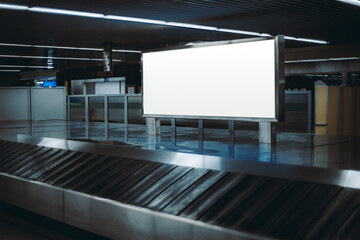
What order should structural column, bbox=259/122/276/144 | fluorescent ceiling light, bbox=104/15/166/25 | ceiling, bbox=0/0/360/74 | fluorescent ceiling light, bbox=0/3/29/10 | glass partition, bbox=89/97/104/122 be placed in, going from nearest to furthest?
structural column, bbox=259/122/276/144, fluorescent ceiling light, bbox=0/3/29/10, ceiling, bbox=0/0/360/74, fluorescent ceiling light, bbox=104/15/166/25, glass partition, bbox=89/97/104/122

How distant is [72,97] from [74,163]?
754 centimetres

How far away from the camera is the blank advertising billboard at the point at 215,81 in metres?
3.94

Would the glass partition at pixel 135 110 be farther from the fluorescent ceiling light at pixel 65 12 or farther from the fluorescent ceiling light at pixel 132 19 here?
the fluorescent ceiling light at pixel 65 12

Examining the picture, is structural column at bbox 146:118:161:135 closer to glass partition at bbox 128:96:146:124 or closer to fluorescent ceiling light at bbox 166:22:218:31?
glass partition at bbox 128:96:146:124

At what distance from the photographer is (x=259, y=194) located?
2.83m

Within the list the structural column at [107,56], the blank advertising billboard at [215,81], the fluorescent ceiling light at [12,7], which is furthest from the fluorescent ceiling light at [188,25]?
the blank advertising billboard at [215,81]

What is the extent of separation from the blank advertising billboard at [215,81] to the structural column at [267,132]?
282 mm

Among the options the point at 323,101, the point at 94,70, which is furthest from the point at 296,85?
the point at 94,70

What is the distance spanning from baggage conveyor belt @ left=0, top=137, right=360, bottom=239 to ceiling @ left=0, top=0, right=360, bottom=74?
4.65m

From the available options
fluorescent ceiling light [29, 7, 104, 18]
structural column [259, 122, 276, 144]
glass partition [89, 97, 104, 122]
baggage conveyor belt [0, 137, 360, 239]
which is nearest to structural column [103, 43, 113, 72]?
glass partition [89, 97, 104, 122]

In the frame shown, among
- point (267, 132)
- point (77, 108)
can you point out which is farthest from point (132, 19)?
point (267, 132)

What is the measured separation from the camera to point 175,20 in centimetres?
984

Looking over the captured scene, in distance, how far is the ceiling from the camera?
8.19 meters

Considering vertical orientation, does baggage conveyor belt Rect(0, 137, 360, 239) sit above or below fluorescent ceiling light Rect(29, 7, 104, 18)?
below
